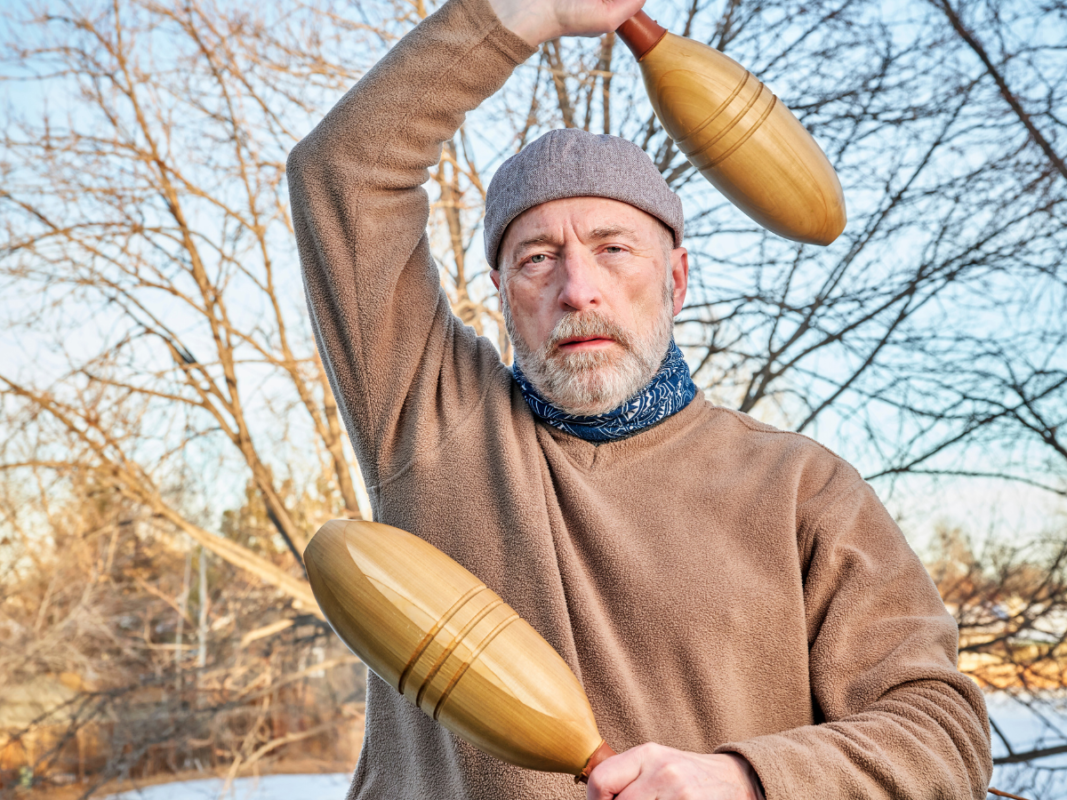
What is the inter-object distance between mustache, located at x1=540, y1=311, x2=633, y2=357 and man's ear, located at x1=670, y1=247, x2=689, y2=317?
0.92 feet

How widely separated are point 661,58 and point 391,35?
3.79m

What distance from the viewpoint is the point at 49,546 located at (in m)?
11.9

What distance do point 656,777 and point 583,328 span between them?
82 centimetres

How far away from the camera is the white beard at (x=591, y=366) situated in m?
1.75

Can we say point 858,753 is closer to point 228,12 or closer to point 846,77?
point 846,77

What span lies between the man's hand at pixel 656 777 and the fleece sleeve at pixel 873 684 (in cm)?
10

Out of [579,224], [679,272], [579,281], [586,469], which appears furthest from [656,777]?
[679,272]

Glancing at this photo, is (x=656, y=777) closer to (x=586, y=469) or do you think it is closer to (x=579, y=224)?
(x=586, y=469)

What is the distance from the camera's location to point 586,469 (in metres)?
1.86

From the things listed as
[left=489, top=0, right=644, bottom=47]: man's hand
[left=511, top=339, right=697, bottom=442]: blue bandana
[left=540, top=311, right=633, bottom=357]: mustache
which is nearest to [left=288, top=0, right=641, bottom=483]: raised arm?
[left=489, top=0, right=644, bottom=47]: man's hand

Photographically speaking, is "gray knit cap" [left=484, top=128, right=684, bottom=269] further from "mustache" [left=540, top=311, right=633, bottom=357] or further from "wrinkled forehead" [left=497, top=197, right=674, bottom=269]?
"mustache" [left=540, top=311, right=633, bottom=357]

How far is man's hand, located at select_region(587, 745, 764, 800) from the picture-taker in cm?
117

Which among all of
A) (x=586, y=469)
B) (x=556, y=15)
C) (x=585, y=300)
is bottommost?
(x=586, y=469)

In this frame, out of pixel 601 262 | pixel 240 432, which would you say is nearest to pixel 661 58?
pixel 601 262
